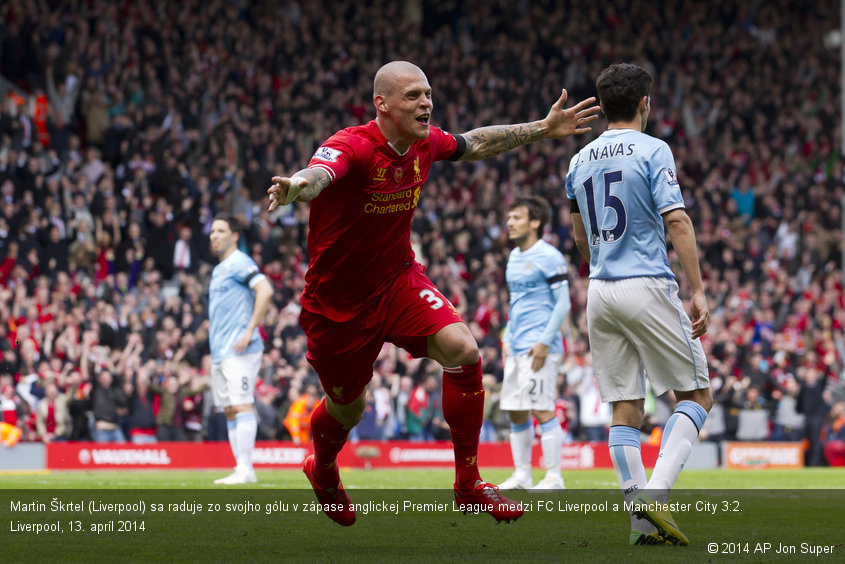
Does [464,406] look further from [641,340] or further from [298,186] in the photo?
[298,186]

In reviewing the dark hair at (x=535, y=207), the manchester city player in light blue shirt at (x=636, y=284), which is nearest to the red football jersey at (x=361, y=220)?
the manchester city player in light blue shirt at (x=636, y=284)

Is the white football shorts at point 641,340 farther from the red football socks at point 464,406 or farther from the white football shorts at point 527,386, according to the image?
the white football shorts at point 527,386

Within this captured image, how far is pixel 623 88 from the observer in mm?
6605

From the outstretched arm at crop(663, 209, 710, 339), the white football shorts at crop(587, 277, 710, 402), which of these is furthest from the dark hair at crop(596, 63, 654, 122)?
the white football shorts at crop(587, 277, 710, 402)

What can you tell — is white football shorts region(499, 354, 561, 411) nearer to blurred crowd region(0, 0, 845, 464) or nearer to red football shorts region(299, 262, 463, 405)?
red football shorts region(299, 262, 463, 405)

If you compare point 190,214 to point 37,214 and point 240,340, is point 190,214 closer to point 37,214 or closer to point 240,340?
point 37,214

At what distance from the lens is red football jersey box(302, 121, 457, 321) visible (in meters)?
6.48

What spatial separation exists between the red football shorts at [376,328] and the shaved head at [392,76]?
A: 1063mm

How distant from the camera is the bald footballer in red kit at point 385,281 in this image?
6539mm

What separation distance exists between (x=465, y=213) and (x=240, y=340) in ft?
47.3

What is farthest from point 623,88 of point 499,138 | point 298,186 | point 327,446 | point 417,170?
point 327,446

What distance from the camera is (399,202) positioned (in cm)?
664

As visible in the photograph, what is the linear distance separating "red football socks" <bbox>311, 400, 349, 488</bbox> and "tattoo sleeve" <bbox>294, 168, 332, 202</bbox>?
1.85m

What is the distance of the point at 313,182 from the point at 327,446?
2067mm
